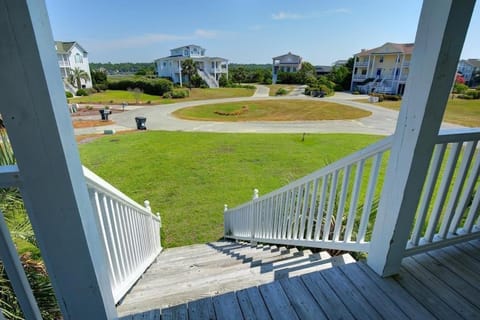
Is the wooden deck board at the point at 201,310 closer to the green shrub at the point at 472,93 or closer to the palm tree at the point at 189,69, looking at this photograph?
the green shrub at the point at 472,93

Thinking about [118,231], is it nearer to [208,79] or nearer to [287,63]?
[208,79]

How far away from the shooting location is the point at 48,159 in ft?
2.69

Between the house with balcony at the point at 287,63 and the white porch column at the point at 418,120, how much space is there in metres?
50.8

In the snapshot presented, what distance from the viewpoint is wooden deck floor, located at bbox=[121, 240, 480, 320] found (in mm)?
1396

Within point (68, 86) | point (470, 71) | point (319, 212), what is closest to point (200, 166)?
point (319, 212)

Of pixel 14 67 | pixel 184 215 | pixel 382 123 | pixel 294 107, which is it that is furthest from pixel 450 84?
pixel 294 107

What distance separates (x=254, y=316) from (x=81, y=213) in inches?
42.9

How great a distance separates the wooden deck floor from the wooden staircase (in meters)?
0.29

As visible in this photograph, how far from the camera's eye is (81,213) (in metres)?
0.93

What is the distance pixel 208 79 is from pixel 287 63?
69.0 ft

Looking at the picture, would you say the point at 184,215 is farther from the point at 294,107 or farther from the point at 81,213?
the point at 294,107

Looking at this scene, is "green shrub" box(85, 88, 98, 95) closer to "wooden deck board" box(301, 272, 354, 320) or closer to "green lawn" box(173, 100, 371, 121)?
"green lawn" box(173, 100, 371, 121)

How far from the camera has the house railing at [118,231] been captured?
1354 millimetres

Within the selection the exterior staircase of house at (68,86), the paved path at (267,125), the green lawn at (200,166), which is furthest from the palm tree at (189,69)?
the green lawn at (200,166)
